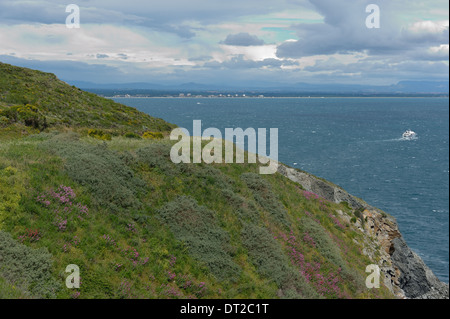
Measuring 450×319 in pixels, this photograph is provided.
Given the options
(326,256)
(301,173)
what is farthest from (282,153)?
(326,256)

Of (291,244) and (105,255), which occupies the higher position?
(105,255)

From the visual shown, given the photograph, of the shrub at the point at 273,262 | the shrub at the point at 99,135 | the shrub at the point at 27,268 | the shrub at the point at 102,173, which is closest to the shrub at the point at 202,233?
the shrub at the point at 273,262

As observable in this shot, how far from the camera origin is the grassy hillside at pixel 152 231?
49.4ft

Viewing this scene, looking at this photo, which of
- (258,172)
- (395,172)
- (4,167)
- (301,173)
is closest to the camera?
(4,167)

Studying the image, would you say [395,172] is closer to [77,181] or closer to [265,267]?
[265,267]

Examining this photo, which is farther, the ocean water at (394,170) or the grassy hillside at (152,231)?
the ocean water at (394,170)

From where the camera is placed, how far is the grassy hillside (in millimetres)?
15055

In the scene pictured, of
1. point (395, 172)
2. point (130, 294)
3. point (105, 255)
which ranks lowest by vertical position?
point (395, 172)

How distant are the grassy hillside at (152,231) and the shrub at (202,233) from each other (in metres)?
0.07

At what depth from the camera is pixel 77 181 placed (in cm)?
2027

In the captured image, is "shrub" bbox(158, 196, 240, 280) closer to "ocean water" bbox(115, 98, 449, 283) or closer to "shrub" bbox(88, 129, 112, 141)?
"shrub" bbox(88, 129, 112, 141)

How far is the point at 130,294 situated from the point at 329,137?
159 m

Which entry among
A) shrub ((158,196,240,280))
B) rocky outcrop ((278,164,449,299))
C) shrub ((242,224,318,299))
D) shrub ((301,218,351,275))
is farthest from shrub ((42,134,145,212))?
rocky outcrop ((278,164,449,299))

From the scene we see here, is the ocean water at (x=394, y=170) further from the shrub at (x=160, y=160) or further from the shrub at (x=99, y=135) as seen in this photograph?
the shrub at (x=99, y=135)
